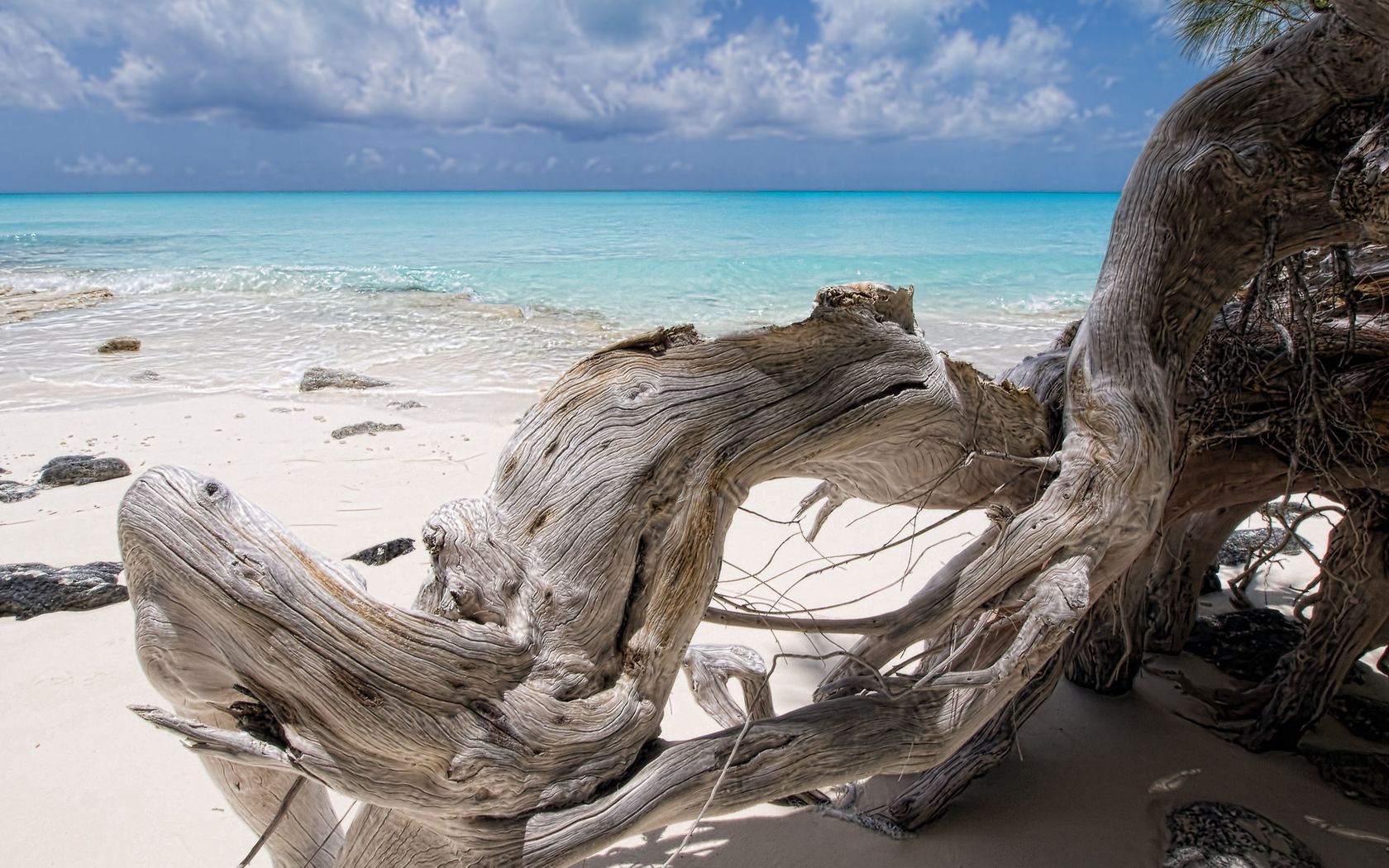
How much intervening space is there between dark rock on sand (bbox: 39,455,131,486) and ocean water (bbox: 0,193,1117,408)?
3.13 m

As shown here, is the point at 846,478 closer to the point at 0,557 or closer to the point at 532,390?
the point at 0,557

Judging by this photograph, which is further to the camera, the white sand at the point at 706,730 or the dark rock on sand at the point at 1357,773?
the dark rock on sand at the point at 1357,773

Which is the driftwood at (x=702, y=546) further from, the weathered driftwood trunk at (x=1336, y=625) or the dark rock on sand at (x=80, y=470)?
the dark rock on sand at (x=80, y=470)

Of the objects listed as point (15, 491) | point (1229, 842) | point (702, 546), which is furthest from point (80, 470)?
point (1229, 842)

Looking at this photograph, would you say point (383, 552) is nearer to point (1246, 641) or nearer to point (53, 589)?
point (53, 589)

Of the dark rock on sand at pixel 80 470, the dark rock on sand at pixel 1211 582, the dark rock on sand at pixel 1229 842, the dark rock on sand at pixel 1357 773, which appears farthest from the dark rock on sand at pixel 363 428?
the dark rock on sand at pixel 1357 773

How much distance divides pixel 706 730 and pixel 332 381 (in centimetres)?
756

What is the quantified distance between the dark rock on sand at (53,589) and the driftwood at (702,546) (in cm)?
296

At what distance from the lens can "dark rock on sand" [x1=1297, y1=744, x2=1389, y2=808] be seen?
285 cm

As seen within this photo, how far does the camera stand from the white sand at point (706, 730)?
8.72ft

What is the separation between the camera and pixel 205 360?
35.9 feet

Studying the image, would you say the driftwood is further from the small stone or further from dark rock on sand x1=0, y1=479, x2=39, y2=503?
the small stone

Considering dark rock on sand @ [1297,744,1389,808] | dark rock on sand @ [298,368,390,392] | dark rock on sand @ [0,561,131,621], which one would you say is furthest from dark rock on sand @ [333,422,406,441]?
dark rock on sand @ [1297,744,1389,808]

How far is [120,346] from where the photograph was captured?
1134 centimetres
